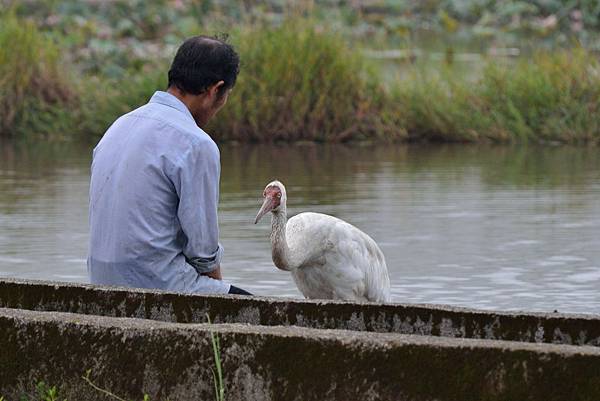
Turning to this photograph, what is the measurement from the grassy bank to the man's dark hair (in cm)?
1256

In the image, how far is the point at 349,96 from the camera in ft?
64.1

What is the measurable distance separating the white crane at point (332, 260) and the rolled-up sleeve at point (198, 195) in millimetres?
2699

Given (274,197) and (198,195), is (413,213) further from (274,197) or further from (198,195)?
(198,195)

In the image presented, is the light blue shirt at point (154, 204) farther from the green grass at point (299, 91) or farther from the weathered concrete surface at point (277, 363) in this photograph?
the green grass at point (299, 91)

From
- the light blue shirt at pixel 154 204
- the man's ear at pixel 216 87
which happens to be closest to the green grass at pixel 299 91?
the man's ear at pixel 216 87

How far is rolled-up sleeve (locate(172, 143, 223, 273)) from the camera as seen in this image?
6.16 meters

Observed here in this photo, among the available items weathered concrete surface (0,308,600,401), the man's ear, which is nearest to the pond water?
the man's ear

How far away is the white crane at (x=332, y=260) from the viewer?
9.12 metres

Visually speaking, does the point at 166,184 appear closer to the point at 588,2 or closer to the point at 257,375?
the point at 257,375

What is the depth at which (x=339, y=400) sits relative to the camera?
4.94m

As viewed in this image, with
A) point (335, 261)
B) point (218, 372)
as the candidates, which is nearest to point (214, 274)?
point (218, 372)

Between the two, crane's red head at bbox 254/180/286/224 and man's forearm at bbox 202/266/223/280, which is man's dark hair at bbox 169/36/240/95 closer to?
man's forearm at bbox 202/266/223/280

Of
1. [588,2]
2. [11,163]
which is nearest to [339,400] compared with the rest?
[11,163]

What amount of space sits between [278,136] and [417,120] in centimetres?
164
